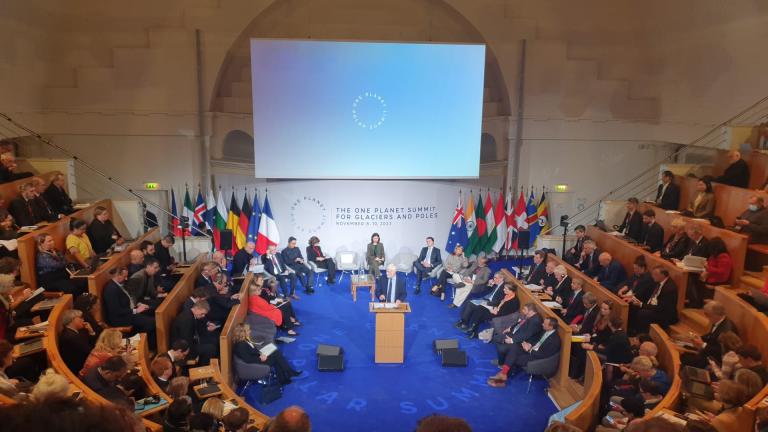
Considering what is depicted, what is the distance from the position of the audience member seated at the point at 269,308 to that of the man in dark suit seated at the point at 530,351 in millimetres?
3188

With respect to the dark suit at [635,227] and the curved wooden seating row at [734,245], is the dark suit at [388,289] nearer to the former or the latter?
the dark suit at [635,227]

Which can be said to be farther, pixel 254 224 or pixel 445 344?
pixel 254 224

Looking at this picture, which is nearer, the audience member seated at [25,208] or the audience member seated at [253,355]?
the audience member seated at [253,355]

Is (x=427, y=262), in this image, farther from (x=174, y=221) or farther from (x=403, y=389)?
(x=174, y=221)

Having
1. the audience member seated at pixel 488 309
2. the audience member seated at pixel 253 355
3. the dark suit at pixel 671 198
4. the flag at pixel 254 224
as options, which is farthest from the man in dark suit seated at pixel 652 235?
the flag at pixel 254 224

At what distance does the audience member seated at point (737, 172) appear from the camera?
8.71m

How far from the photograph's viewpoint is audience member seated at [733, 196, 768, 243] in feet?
25.4

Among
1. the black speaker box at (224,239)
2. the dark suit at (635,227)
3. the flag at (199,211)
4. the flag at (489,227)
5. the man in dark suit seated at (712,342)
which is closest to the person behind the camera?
the man in dark suit seated at (712,342)

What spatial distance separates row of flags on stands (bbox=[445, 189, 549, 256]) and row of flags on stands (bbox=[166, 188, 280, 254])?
3728mm

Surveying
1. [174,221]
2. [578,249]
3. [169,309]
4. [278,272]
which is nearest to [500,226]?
[578,249]

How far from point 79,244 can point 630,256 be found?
8037 mm

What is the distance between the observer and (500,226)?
1216 cm

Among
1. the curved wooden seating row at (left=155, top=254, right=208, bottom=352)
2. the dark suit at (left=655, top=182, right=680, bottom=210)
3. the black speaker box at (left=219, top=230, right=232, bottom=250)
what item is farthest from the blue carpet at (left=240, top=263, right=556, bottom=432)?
the dark suit at (left=655, top=182, right=680, bottom=210)

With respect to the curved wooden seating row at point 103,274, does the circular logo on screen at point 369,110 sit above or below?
above
